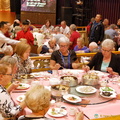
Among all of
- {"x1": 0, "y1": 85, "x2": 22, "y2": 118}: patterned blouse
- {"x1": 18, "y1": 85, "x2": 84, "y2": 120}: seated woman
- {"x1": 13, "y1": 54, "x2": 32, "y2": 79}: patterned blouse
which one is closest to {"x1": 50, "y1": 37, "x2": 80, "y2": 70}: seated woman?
{"x1": 13, "y1": 54, "x2": 32, "y2": 79}: patterned blouse

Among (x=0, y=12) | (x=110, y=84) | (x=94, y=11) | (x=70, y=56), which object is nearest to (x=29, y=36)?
(x=70, y=56)

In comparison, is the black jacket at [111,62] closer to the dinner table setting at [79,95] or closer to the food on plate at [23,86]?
Answer: the dinner table setting at [79,95]

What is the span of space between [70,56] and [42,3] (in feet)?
38.2

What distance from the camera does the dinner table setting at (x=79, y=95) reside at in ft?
8.09

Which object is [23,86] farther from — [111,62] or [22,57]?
[111,62]

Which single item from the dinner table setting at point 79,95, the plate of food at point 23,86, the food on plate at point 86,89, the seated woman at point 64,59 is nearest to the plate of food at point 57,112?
the dinner table setting at point 79,95

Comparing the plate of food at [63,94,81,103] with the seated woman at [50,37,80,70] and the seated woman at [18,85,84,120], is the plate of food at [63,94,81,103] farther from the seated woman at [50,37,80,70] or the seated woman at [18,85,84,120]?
the seated woman at [50,37,80,70]

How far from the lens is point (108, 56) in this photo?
3953 millimetres

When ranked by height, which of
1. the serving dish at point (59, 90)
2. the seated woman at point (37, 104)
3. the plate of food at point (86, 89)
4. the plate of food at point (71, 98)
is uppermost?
the seated woman at point (37, 104)

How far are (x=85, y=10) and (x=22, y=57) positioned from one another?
10226 millimetres

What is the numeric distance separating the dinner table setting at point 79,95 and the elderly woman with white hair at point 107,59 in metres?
0.47

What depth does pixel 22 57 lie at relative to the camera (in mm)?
3645

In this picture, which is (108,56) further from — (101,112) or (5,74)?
(5,74)

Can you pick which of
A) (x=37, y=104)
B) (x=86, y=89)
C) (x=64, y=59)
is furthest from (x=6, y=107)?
(x=64, y=59)
